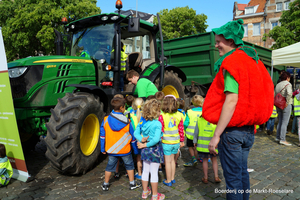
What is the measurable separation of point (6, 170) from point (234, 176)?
3.23 meters

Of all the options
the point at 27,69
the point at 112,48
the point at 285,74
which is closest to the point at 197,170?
the point at 112,48

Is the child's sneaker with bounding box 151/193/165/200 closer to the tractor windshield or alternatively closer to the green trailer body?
the tractor windshield

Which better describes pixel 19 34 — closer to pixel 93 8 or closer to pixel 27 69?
pixel 93 8

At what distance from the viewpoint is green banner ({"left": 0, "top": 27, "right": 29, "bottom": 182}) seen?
333 cm

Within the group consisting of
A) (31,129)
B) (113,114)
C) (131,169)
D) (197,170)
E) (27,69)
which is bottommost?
(197,170)

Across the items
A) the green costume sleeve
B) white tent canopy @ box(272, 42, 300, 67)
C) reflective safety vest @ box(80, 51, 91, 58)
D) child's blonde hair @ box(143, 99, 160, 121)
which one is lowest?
child's blonde hair @ box(143, 99, 160, 121)

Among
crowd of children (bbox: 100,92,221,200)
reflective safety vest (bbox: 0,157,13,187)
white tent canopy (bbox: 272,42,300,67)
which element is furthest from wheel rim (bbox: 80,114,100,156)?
white tent canopy (bbox: 272,42,300,67)

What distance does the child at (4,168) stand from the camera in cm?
339

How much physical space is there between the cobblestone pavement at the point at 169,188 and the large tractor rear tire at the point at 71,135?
0.25m

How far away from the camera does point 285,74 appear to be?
6.08m

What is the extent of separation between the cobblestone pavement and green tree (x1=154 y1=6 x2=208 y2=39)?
23011mm

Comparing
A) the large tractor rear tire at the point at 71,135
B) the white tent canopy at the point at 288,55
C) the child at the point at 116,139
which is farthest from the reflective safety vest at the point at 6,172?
the white tent canopy at the point at 288,55

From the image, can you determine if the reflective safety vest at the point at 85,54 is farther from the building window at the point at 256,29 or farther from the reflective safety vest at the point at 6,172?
the building window at the point at 256,29

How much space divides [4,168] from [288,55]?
8.05m
